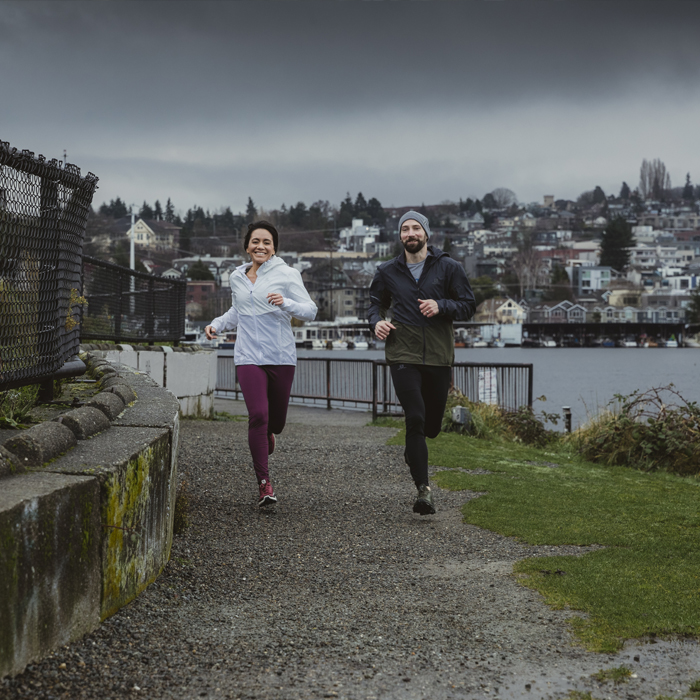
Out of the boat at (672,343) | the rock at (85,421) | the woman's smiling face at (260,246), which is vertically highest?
the woman's smiling face at (260,246)

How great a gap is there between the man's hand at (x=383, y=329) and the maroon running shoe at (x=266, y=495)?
4.19 feet

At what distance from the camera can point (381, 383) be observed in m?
17.9

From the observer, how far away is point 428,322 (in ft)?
21.7

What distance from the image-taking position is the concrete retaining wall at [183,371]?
12805 mm

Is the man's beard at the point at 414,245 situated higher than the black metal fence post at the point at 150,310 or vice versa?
the man's beard at the point at 414,245

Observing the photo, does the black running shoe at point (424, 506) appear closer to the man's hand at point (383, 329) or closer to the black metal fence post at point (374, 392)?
the man's hand at point (383, 329)

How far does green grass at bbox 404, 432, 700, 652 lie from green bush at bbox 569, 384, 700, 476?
0.77 m

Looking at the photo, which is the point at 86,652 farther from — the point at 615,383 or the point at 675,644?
the point at 615,383

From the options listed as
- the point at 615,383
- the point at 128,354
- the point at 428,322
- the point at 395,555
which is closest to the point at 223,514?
the point at 395,555

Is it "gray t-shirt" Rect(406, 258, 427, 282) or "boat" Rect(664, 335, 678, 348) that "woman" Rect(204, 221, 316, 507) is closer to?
"gray t-shirt" Rect(406, 258, 427, 282)

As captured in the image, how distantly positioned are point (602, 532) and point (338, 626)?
2.55 meters

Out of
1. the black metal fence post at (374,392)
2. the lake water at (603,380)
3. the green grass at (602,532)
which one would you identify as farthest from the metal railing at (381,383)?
the lake water at (603,380)

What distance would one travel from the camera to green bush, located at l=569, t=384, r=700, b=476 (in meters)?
11.4

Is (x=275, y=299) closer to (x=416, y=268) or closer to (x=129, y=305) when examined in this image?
(x=416, y=268)
